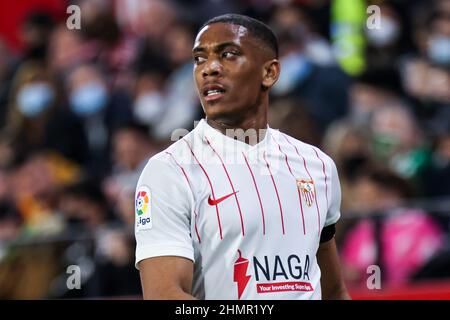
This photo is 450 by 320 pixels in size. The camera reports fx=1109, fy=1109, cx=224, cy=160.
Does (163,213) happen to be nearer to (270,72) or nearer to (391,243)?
(270,72)

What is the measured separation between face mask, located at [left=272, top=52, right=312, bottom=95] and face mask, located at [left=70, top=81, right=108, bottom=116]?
2016 mm

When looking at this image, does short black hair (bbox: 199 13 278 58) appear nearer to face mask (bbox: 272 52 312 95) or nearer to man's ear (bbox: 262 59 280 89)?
man's ear (bbox: 262 59 280 89)

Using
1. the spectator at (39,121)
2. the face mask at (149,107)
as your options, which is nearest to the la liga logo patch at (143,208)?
the face mask at (149,107)

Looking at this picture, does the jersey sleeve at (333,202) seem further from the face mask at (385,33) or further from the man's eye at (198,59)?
the face mask at (385,33)

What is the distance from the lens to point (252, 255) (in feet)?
12.0

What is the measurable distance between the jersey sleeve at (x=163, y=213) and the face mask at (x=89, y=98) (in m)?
6.26

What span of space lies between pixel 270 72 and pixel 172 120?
5.19 meters

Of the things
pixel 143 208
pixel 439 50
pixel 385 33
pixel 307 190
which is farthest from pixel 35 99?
pixel 143 208

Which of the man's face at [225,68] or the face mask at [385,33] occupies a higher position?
the face mask at [385,33]

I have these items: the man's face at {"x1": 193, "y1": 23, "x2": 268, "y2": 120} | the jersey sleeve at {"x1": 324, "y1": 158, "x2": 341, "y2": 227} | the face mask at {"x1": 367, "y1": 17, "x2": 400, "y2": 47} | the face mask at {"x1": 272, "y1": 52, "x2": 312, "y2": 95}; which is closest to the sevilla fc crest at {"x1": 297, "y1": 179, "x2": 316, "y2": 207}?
the jersey sleeve at {"x1": 324, "y1": 158, "x2": 341, "y2": 227}

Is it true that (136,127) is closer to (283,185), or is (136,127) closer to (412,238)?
(412,238)

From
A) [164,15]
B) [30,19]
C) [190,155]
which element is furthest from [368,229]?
[30,19]

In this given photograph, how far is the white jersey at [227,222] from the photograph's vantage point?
11.9ft

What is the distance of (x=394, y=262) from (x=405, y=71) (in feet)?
7.31
